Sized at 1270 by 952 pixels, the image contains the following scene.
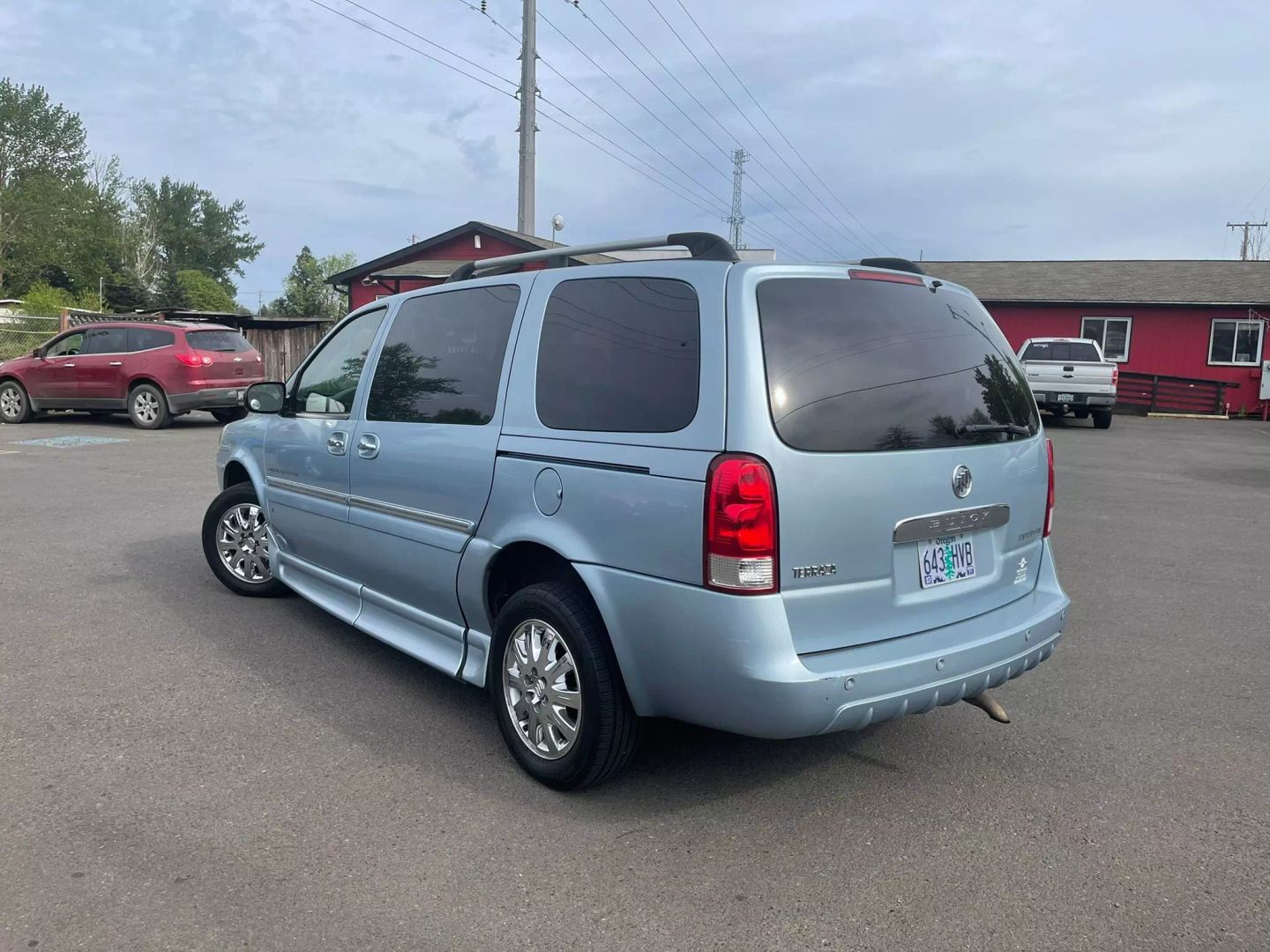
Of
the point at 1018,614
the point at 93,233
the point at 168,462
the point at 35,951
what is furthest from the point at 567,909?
the point at 93,233

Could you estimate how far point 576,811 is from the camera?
3.39 meters

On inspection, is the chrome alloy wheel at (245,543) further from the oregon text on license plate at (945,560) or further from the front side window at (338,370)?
the oregon text on license plate at (945,560)

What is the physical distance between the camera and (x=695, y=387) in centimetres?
311

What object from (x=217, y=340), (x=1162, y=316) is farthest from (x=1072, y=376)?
(x=217, y=340)

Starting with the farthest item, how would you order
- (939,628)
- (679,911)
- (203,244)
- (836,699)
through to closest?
(203,244) → (939,628) → (836,699) → (679,911)

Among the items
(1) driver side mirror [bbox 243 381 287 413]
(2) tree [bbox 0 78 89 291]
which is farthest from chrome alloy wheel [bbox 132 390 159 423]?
(2) tree [bbox 0 78 89 291]

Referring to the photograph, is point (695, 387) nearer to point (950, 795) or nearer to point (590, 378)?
point (590, 378)

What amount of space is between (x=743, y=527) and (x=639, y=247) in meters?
1.34

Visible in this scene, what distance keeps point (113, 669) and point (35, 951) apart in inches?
92.7

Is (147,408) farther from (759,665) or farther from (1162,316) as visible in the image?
(1162,316)

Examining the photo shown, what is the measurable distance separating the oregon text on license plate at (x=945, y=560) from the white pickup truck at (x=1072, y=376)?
17453 mm

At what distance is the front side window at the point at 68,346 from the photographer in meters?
16.6

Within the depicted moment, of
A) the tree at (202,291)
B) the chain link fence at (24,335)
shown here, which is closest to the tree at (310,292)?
the tree at (202,291)

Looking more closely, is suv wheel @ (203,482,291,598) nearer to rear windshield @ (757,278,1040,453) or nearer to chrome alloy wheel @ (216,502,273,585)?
chrome alloy wheel @ (216,502,273,585)
